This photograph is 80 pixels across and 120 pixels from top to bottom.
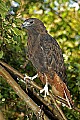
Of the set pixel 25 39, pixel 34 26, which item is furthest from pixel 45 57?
pixel 25 39

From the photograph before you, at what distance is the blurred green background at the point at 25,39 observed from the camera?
1.70 meters

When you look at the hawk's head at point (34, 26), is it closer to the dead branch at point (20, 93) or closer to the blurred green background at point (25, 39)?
the blurred green background at point (25, 39)

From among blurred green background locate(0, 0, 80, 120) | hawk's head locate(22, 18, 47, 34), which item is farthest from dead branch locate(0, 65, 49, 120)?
hawk's head locate(22, 18, 47, 34)

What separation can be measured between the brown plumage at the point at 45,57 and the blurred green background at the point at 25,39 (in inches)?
2.2

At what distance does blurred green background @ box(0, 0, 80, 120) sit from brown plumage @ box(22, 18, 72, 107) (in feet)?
0.18

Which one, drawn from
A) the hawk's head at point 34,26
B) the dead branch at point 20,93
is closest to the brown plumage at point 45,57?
the hawk's head at point 34,26

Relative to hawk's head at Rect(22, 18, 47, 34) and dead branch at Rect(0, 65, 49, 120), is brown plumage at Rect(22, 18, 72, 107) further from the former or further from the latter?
dead branch at Rect(0, 65, 49, 120)

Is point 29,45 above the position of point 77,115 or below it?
above

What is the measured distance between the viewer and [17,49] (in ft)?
6.81

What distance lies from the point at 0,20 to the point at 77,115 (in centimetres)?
77

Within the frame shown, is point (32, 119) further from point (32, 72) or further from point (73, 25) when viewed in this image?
point (73, 25)

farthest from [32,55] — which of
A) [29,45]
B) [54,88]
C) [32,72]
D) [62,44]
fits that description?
[62,44]

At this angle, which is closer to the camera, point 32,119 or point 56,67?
point 56,67

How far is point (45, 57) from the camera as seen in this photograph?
1680 mm
